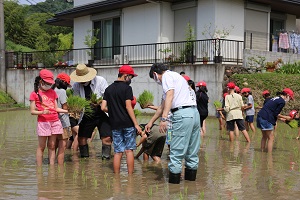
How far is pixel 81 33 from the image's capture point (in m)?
26.8

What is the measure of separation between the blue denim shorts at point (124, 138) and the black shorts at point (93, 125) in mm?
1403

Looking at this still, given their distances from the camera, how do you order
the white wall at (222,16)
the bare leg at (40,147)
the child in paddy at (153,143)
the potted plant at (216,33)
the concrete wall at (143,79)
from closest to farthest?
the bare leg at (40,147) < the child in paddy at (153,143) < the concrete wall at (143,79) < the potted plant at (216,33) < the white wall at (222,16)

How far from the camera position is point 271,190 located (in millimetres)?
6621

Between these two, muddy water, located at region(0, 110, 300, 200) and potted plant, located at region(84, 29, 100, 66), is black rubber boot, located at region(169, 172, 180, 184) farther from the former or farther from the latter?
potted plant, located at region(84, 29, 100, 66)

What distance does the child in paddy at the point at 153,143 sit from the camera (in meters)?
8.41

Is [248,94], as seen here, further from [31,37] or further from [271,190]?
[31,37]

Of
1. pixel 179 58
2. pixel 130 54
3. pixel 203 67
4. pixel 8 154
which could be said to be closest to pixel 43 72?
pixel 8 154

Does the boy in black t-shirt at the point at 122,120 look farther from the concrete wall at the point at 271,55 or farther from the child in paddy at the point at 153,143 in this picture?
the concrete wall at the point at 271,55

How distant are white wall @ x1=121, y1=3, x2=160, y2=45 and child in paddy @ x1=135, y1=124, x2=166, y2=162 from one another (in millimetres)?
13900

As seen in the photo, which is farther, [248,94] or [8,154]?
[248,94]

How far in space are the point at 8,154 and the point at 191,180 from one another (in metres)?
4.47

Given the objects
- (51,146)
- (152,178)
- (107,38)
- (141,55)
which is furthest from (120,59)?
(152,178)

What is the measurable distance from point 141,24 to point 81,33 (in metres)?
5.26

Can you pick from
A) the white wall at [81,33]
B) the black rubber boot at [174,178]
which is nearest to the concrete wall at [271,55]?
the white wall at [81,33]
